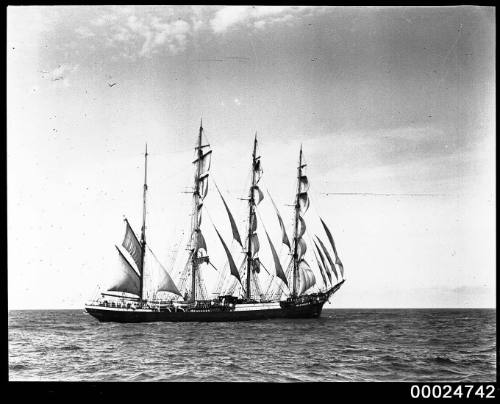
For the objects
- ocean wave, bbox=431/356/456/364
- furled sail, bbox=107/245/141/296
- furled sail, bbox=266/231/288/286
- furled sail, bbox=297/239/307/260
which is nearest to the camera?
ocean wave, bbox=431/356/456/364

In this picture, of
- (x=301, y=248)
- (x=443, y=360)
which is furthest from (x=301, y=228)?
(x=443, y=360)

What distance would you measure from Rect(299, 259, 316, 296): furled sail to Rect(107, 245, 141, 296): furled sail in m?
10.8

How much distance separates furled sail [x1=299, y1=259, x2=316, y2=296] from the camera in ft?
131

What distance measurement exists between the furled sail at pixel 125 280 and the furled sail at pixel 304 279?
35.4 feet

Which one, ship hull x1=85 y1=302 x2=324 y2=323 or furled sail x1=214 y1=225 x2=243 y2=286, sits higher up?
furled sail x1=214 y1=225 x2=243 y2=286

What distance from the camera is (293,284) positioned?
1591 inches
